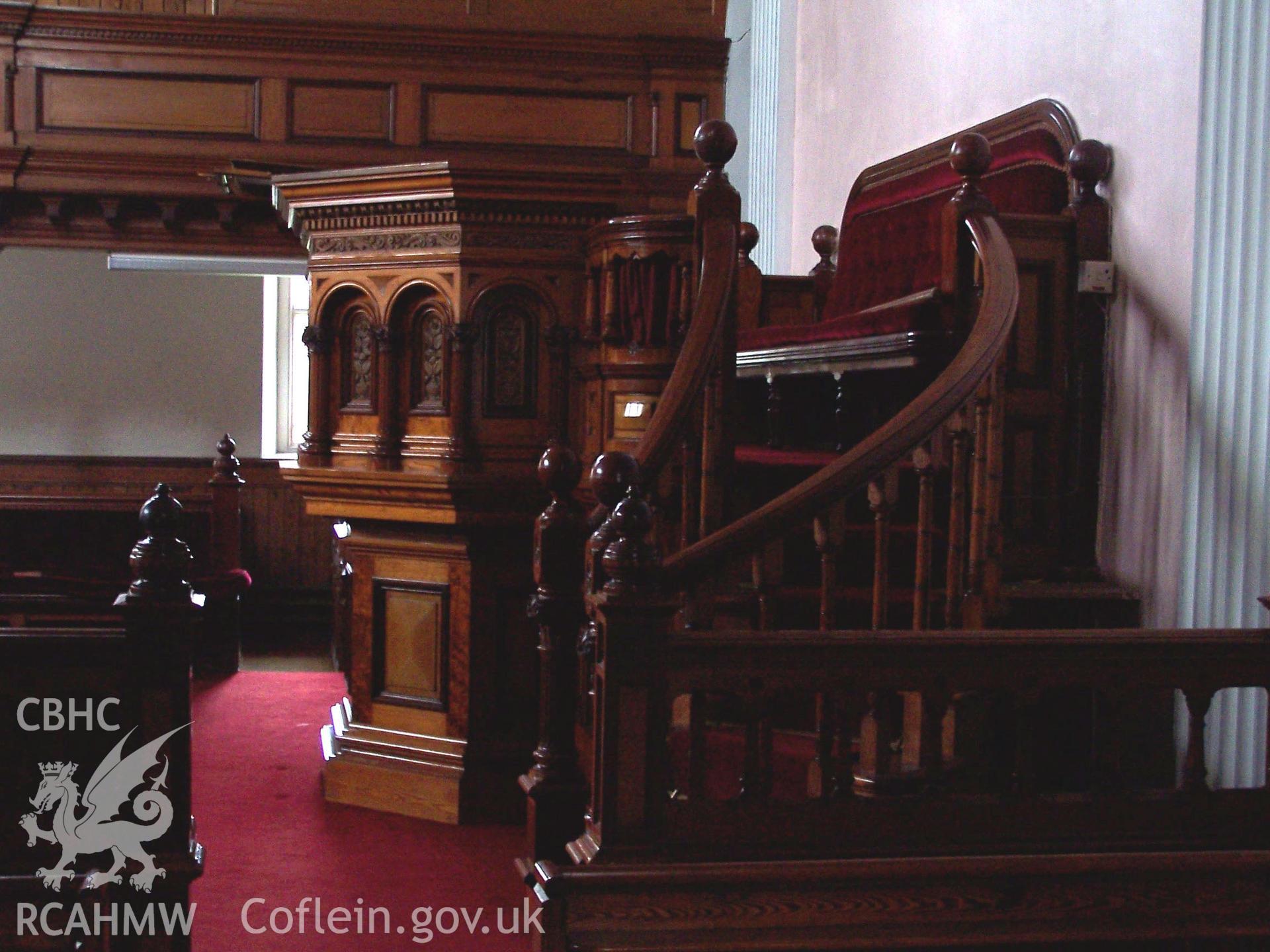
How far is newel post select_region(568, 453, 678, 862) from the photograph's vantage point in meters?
2.24

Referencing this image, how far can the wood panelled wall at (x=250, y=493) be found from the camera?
936 cm

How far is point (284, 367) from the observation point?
998 centimetres

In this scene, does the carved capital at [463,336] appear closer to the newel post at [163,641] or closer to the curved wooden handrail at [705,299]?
the curved wooden handrail at [705,299]

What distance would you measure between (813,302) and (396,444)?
2247 mm

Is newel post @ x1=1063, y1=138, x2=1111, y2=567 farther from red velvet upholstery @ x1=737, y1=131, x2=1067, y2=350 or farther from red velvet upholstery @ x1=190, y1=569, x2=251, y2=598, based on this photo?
red velvet upholstery @ x1=190, y1=569, x2=251, y2=598

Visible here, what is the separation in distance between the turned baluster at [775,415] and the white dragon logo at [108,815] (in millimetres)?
2524

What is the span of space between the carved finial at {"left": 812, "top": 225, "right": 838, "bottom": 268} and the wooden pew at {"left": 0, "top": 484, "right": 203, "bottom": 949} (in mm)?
3860

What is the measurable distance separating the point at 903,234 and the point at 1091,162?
4.03 feet

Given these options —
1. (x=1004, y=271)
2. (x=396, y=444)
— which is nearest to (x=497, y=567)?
(x=396, y=444)

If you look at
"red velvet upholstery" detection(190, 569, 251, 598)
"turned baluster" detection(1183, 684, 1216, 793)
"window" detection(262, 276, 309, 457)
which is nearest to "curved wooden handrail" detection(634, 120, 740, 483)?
"turned baluster" detection(1183, 684, 1216, 793)

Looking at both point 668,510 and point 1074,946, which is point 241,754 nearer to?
point 668,510

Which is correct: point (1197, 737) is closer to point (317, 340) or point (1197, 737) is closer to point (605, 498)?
point (605, 498)

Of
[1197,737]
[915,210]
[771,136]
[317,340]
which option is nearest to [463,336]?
[317,340]

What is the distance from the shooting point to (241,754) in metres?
4.41
